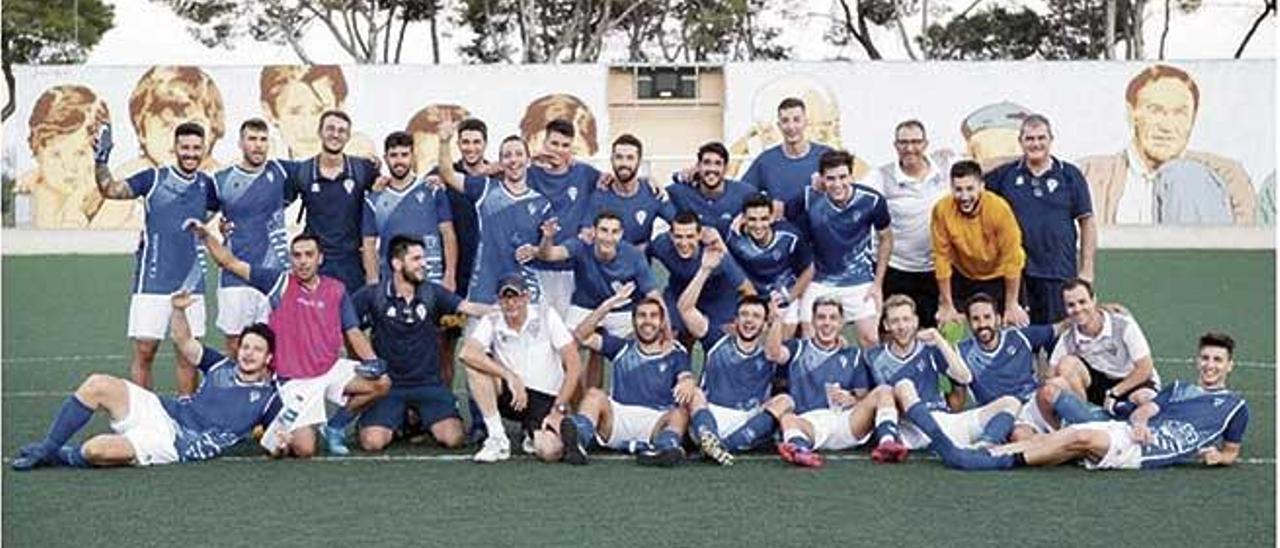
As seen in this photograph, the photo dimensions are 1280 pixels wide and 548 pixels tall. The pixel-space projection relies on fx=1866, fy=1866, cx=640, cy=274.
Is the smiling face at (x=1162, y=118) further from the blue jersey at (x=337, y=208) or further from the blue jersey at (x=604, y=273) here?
the blue jersey at (x=337, y=208)

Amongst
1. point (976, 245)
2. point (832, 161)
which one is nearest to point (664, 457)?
point (832, 161)

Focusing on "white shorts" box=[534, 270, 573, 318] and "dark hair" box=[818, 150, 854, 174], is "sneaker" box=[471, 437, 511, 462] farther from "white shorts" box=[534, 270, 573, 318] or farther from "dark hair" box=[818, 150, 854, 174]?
"dark hair" box=[818, 150, 854, 174]

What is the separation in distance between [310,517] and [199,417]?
1.42 meters

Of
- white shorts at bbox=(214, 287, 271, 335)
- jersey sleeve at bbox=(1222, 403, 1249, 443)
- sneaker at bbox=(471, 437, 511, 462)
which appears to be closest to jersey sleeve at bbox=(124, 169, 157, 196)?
white shorts at bbox=(214, 287, 271, 335)

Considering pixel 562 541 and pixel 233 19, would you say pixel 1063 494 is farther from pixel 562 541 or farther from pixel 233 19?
pixel 233 19

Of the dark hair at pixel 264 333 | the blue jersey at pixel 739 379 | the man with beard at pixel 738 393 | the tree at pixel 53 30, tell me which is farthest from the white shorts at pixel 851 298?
the tree at pixel 53 30

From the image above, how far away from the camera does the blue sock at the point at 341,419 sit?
800cm

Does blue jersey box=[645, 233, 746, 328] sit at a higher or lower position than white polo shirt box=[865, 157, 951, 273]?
lower

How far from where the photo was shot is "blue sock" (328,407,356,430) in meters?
8.00

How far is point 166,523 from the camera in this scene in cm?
634

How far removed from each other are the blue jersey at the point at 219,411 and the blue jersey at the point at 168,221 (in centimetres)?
99

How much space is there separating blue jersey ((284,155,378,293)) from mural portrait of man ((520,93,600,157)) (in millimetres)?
18993

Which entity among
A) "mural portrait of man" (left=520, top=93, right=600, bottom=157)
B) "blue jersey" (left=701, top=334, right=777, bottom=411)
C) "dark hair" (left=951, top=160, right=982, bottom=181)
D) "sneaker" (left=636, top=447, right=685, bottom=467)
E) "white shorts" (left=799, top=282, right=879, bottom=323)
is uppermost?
"mural portrait of man" (left=520, top=93, right=600, bottom=157)

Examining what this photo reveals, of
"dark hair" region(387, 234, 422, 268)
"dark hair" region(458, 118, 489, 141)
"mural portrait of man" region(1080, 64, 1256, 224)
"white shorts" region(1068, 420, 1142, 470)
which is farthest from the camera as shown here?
"mural portrait of man" region(1080, 64, 1256, 224)
